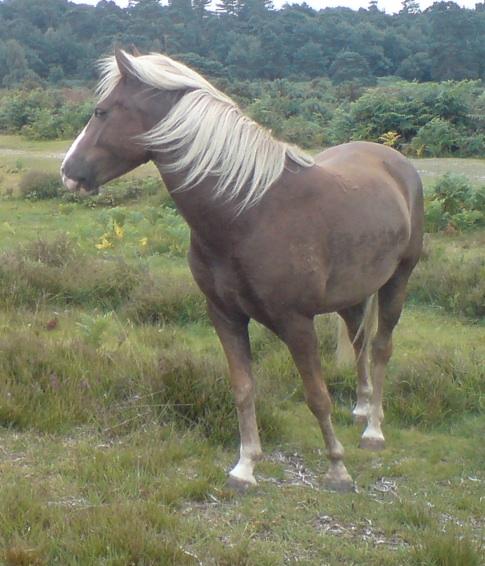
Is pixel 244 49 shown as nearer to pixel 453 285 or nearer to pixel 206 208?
pixel 453 285

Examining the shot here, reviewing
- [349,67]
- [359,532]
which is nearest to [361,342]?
[359,532]

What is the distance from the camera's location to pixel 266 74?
56938 millimetres

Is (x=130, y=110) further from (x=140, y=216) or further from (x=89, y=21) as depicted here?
(x=89, y=21)

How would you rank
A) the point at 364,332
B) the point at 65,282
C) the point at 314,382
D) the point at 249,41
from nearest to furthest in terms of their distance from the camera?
1. the point at 314,382
2. the point at 364,332
3. the point at 65,282
4. the point at 249,41

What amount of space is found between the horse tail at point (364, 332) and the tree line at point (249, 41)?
1690 inches

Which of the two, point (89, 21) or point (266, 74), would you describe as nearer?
point (266, 74)

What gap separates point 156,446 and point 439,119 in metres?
19.2

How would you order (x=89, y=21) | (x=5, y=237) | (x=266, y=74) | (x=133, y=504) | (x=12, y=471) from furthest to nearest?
(x=89, y=21) → (x=266, y=74) → (x=5, y=237) → (x=12, y=471) → (x=133, y=504)

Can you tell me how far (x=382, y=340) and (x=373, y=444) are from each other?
665 millimetres

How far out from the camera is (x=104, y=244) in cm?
1024

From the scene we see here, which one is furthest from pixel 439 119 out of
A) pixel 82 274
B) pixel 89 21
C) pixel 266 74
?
pixel 89 21

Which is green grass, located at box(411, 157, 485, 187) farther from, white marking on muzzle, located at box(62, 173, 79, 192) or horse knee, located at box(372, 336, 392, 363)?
white marking on muzzle, located at box(62, 173, 79, 192)

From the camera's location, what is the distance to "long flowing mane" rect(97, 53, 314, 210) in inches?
146

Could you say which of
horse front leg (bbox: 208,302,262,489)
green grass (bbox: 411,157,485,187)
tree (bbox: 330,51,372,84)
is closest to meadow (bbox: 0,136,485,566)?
horse front leg (bbox: 208,302,262,489)
